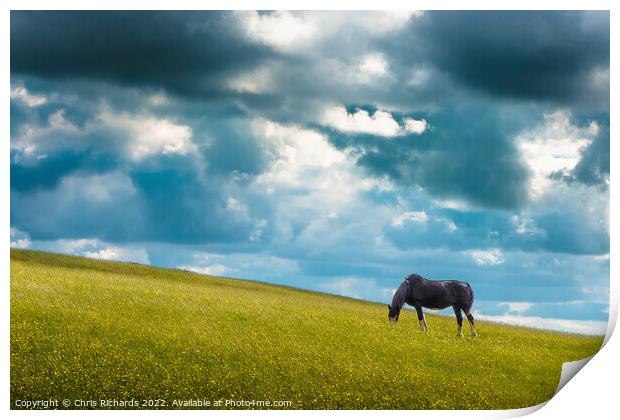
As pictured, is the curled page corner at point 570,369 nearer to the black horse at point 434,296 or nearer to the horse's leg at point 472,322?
the horse's leg at point 472,322

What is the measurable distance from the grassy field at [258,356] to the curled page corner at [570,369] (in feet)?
0.59

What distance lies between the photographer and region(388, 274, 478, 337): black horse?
1847 centimetres

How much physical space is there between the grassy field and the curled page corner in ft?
0.59

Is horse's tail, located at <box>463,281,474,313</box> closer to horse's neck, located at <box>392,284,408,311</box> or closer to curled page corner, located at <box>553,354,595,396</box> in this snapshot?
horse's neck, located at <box>392,284,408,311</box>

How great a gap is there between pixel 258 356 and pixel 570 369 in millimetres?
7923

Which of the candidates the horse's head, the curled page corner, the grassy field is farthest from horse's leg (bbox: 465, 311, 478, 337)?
the curled page corner

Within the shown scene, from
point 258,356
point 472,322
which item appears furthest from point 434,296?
point 258,356

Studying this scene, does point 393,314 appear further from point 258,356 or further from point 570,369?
point 258,356

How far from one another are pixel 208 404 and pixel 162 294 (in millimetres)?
6679

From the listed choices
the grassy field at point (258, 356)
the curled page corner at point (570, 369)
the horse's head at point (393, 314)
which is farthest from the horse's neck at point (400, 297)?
the curled page corner at point (570, 369)

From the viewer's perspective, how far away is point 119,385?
1477 cm
